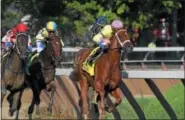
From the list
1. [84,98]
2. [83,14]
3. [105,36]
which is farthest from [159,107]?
[83,14]

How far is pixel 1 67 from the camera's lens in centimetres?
1088

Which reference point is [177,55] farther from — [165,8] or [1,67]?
[1,67]

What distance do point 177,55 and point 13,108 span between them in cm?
1118

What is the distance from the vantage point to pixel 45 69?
35.1 ft

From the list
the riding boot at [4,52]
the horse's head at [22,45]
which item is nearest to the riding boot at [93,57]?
the horse's head at [22,45]

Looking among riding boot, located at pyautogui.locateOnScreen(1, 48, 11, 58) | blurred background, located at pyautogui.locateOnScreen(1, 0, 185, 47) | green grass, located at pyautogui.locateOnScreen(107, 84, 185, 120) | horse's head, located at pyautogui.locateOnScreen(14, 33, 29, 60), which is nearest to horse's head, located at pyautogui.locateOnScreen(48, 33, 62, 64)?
horse's head, located at pyautogui.locateOnScreen(14, 33, 29, 60)

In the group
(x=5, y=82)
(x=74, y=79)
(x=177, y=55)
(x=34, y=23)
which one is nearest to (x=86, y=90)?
(x=74, y=79)

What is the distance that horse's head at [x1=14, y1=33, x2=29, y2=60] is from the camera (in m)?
10.2

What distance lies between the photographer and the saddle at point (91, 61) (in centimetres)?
958

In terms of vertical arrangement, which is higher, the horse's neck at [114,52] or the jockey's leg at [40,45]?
the horse's neck at [114,52]

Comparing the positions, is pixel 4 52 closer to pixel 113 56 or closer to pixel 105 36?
pixel 105 36

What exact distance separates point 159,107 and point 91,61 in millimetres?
2052

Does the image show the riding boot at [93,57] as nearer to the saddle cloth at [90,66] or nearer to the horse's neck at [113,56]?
the saddle cloth at [90,66]

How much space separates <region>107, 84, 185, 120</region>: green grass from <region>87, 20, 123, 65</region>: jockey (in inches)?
81.6
